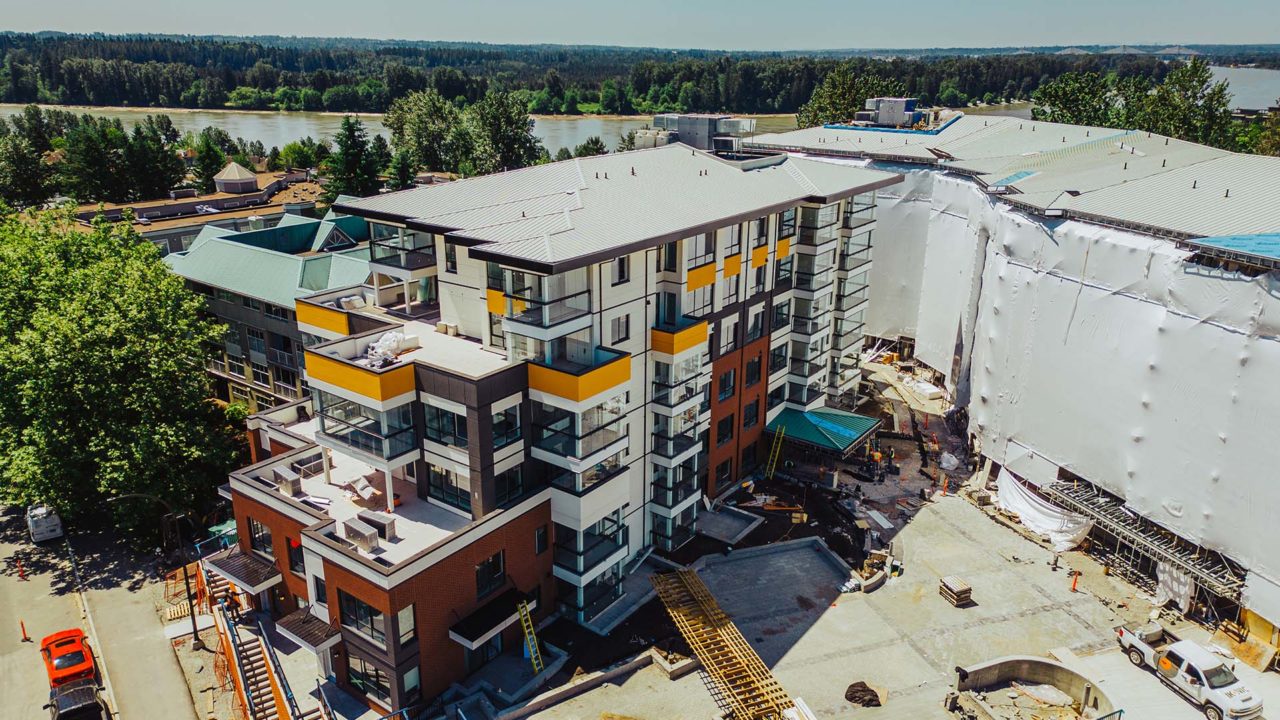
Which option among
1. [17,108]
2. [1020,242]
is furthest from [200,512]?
[17,108]

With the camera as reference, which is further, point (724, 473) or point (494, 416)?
point (724, 473)

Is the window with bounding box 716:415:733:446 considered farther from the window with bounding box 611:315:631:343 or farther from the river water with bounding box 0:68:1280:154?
the river water with bounding box 0:68:1280:154

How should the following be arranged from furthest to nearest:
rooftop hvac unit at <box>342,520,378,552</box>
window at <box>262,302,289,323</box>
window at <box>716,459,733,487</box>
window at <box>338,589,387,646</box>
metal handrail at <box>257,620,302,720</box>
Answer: window at <box>262,302,289,323</box>
window at <box>716,459,733,487</box>
metal handrail at <box>257,620,302,720</box>
rooftop hvac unit at <box>342,520,378,552</box>
window at <box>338,589,387,646</box>

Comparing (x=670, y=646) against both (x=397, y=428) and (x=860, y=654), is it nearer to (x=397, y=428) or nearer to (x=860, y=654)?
(x=860, y=654)

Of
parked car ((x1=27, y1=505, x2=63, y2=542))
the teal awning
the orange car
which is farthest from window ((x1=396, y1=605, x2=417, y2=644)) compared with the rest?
parked car ((x1=27, y1=505, x2=63, y2=542))

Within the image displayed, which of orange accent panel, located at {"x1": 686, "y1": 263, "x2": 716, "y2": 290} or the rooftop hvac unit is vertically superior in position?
orange accent panel, located at {"x1": 686, "y1": 263, "x2": 716, "y2": 290}

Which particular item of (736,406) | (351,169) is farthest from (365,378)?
(351,169)

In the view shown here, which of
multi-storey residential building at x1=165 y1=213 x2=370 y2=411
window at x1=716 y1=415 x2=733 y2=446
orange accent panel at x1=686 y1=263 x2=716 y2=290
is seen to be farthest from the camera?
multi-storey residential building at x1=165 y1=213 x2=370 y2=411

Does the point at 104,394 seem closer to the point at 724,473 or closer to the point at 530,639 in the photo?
the point at 530,639
